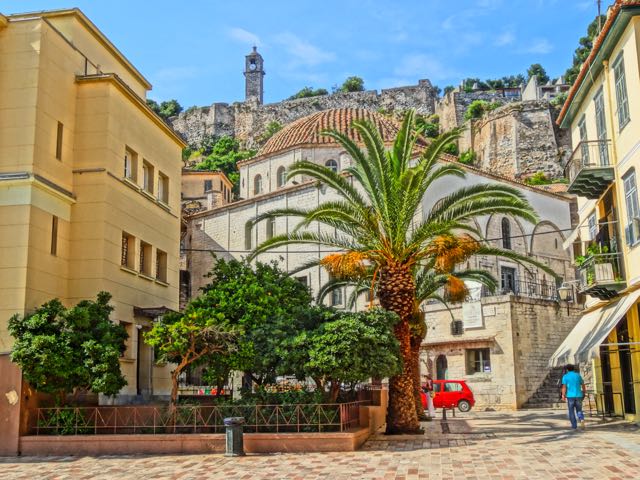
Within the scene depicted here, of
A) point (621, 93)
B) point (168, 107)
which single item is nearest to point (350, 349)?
point (621, 93)

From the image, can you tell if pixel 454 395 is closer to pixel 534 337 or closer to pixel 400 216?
pixel 534 337

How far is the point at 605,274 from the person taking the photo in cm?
1995

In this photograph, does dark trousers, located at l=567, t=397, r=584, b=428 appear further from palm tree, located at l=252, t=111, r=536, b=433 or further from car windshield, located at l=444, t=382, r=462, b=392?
car windshield, located at l=444, t=382, r=462, b=392

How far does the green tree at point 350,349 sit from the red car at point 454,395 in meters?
14.4

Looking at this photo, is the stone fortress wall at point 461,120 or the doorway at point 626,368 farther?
the stone fortress wall at point 461,120

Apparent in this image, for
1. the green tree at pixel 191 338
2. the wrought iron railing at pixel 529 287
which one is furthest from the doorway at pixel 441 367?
the green tree at pixel 191 338

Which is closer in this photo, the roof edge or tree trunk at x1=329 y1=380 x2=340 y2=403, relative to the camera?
the roof edge

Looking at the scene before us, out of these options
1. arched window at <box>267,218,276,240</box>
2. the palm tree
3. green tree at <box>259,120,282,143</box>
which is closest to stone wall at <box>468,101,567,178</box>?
green tree at <box>259,120,282,143</box>

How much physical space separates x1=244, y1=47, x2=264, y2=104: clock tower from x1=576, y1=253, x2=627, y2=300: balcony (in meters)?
111

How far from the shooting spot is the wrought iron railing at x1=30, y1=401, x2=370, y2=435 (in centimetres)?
1683

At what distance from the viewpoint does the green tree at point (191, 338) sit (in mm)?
17172

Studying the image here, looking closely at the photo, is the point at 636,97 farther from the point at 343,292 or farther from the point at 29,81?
the point at 343,292

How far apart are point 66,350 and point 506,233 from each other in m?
30.3

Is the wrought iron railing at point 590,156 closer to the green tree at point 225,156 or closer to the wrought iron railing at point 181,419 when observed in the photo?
the wrought iron railing at point 181,419
